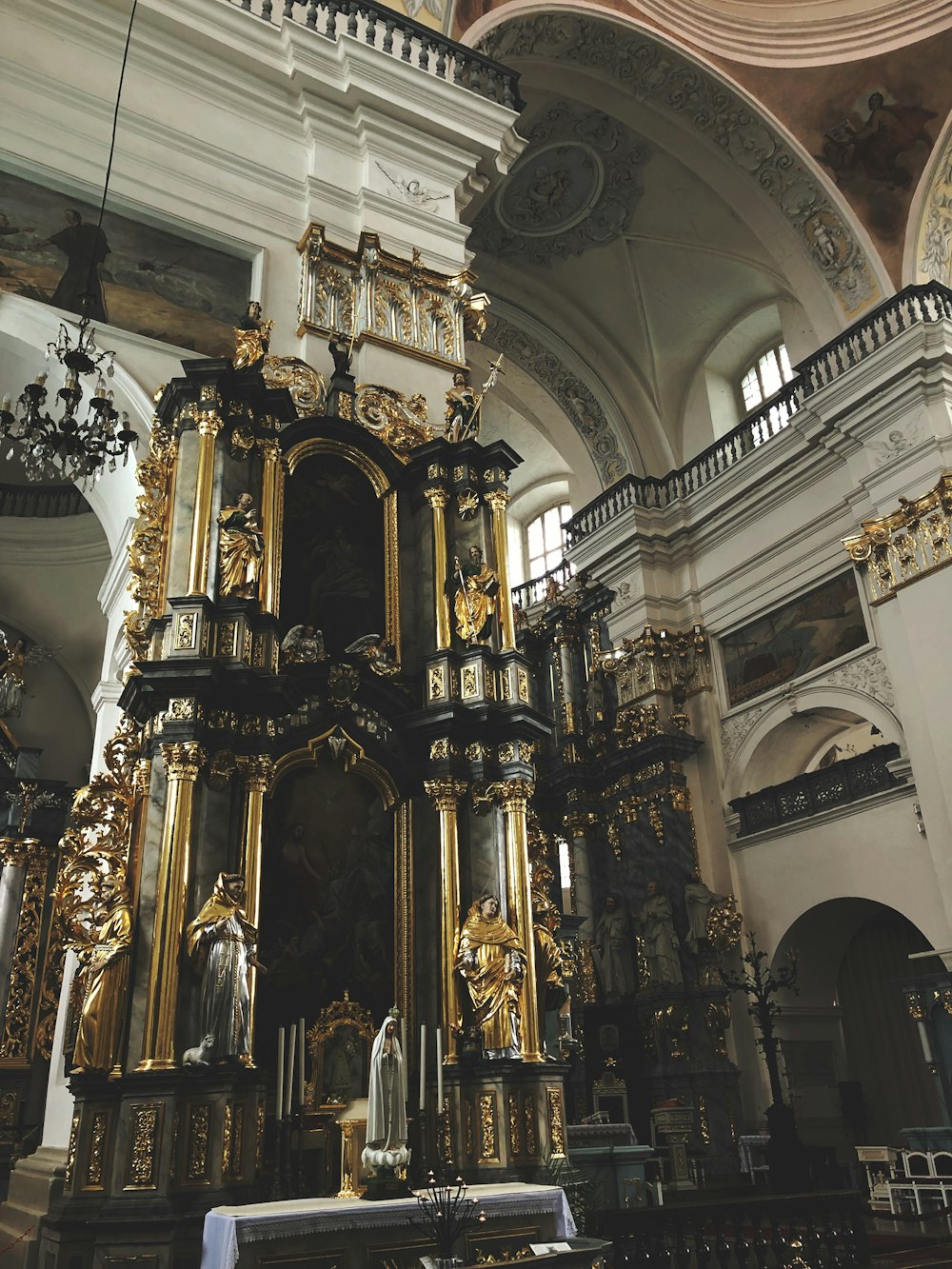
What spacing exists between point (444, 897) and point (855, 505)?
8718mm

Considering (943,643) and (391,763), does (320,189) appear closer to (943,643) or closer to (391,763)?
(391,763)

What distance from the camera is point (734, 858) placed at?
14.2 m

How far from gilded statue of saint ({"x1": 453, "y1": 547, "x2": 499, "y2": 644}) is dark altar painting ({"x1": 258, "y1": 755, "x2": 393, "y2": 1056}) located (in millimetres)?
1378

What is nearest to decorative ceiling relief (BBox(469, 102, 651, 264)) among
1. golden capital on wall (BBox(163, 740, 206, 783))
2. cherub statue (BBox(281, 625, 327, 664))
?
cherub statue (BBox(281, 625, 327, 664))

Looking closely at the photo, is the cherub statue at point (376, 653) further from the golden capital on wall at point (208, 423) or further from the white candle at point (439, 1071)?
the white candle at point (439, 1071)

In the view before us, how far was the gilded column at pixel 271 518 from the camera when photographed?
23.8ft

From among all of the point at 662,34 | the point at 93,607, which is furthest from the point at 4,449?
the point at 662,34

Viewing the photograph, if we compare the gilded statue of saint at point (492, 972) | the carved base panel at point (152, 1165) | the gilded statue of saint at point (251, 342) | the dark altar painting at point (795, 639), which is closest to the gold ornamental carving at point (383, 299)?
the gilded statue of saint at point (251, 342)

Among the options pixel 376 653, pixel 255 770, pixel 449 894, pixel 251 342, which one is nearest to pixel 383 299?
pixel 251 342

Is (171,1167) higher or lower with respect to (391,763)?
lower

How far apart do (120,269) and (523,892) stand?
595 cm

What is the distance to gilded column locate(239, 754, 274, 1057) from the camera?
631 cm

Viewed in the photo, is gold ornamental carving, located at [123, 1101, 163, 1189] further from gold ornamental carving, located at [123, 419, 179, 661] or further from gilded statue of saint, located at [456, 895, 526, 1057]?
gold ornamental carving, located at [123, 419, 179, 661]

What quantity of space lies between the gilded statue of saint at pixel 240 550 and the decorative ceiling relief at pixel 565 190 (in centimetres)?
1090
